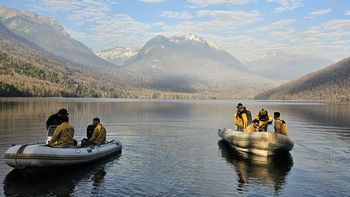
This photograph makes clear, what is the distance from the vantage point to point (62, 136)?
24.8 meters

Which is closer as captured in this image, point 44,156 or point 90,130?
point 44,156

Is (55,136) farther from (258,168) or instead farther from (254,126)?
(254,126)

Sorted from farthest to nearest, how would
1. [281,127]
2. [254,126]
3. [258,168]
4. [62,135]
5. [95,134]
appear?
[254,126] → [281,127] → [95,134] → [258,168] → [62,135]

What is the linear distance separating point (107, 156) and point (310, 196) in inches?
597

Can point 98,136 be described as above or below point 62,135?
below

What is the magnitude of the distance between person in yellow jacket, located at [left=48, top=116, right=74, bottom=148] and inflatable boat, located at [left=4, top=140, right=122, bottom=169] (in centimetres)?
55

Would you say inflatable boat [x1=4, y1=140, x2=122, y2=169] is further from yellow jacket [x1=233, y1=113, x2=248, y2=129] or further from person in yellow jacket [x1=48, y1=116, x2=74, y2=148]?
yellow jacket [x1=233, y1=113, x2=248, y2=129]

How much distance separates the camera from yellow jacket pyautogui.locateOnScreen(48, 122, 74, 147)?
80.5 ft

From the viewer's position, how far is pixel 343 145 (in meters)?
38.6

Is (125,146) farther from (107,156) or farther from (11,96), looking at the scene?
(11,96)

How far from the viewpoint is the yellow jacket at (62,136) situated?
24.5 metres

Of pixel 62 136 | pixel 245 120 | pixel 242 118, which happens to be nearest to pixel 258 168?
pixel 245 120

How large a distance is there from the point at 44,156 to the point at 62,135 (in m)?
2.24

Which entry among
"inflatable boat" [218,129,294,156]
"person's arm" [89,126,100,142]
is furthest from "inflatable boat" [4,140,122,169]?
"inflatable boat" [218,129,294,156]
